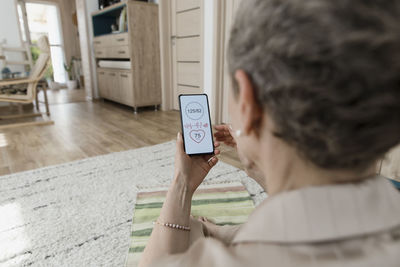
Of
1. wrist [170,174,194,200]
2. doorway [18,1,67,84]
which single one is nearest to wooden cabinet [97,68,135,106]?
wrist [170,174,194,200]

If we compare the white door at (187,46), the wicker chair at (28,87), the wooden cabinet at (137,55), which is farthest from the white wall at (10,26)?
the white door at (187,46)

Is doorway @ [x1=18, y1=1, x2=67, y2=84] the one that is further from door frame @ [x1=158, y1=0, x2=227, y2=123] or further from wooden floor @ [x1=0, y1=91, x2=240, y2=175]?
door frame @ [x1=158, y1=0, x2=227, y2=123]

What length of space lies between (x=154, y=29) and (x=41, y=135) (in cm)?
205

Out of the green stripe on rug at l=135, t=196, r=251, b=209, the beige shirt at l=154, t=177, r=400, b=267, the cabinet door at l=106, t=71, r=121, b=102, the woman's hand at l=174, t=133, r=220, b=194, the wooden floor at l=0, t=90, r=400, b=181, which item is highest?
the beige shirt at l=154, t=177, r=400, b=267

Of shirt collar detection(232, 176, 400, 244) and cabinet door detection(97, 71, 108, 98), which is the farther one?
cabinet door detection(97, 71, 108, 98)

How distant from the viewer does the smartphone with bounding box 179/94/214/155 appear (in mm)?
882

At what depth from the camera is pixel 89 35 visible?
15.9 ft

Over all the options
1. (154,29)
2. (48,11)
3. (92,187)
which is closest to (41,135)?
(92,187)

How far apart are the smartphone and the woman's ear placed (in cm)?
50

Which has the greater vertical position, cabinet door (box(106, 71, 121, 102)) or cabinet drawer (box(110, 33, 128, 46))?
cabinet drawer (box(110, 33, 128, 46))

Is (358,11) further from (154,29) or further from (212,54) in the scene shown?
(154,29)

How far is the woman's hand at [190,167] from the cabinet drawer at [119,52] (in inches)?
131

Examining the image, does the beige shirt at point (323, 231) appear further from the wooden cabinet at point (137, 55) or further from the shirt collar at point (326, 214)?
the wooden cabinet at point (137, 55)

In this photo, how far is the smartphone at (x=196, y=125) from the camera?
882 mm
